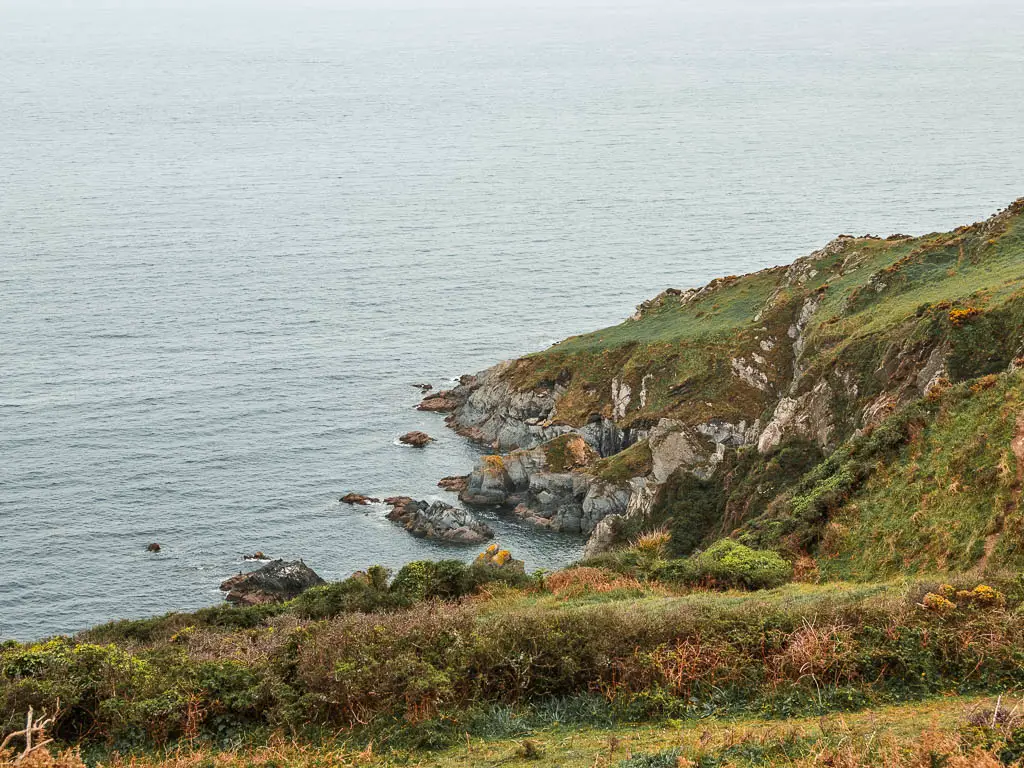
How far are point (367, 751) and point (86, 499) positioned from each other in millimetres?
87595

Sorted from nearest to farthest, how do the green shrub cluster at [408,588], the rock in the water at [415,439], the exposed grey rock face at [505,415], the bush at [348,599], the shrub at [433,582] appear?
1. the bush at [348,599]
2. the green shrub cluster at [408,588]
3. the shrub at [433,582]
4. the exposed grey rock face at [505,415]
5. the rock in the water at [415,439]

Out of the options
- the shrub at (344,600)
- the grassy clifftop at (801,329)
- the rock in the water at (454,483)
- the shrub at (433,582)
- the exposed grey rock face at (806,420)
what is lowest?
the rock in the water at (454,483)

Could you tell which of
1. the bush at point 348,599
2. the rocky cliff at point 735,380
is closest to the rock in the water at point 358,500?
the rocky cliff at point 735,380

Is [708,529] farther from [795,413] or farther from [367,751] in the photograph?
[367,751]

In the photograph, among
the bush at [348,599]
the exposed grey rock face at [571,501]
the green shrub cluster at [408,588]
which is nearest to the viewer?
the bush at [348,599]

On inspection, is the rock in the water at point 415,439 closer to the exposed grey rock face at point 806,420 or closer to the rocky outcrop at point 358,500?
the rocky outcrop at point 358,500

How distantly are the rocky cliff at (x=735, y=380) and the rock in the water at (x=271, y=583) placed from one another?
23.4 meters

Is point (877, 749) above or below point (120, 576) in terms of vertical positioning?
above

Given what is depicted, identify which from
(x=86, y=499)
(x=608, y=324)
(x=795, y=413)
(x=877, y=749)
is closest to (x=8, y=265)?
(x=86, y=499)

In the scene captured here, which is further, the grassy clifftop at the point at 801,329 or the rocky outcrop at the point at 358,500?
the rocky outcrop at the point at 358,500

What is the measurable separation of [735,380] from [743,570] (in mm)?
67779

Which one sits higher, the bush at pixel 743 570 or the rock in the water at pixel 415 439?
the bush at pixel 743 570

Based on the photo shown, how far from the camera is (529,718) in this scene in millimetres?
25984

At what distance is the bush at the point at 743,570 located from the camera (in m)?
39.3
